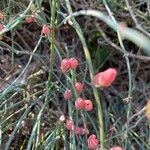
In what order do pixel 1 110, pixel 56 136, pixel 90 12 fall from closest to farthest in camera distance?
1. pixel 90 12
2. pixel 56 136
3. pixel 1 110

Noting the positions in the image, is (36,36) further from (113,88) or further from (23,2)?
(113,88)

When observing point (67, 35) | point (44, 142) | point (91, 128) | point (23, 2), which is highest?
point (23, 2)

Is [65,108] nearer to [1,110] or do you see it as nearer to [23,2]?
[1,110]

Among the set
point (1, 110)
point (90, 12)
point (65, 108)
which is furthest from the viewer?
point (65, 108)

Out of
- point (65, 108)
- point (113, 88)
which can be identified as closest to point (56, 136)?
point (65, 108)

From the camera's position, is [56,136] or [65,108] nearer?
[56,136]

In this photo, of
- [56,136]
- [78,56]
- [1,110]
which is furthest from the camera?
[78,56]

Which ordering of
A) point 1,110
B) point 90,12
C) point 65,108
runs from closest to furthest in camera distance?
point 90,12
point 1,110
point 65,108

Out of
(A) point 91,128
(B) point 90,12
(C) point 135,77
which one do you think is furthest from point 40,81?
(B) point 90,12

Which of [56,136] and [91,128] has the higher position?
[56,136]
